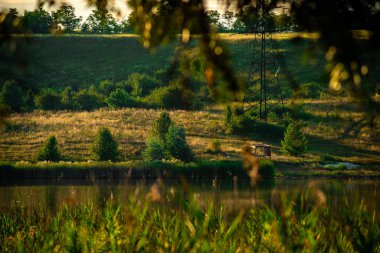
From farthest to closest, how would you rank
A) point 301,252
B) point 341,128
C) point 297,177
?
1. point 341,128
2. point 297,177
3. point 301,252

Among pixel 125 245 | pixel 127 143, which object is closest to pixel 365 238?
pixel 125 245

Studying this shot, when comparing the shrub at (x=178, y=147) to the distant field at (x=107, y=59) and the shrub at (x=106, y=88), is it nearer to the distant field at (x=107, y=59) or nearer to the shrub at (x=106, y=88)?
the distant field at (x=107, y=59)

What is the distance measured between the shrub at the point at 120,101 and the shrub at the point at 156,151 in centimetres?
2742

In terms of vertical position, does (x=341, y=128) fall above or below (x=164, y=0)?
below

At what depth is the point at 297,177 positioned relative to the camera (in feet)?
179

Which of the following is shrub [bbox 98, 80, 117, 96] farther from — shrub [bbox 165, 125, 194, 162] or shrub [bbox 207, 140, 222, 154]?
shrub [bbox 165, 125, 194, 162]

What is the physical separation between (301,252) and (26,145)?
58.6 metres

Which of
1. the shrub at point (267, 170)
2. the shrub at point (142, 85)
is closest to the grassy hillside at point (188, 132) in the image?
the shrub at point (267, 170)

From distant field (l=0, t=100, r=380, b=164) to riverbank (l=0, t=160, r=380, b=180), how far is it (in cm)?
425

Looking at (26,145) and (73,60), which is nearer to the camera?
(26,145)

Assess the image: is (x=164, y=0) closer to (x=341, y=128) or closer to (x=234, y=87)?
(x=234, y=87)

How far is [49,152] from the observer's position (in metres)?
59.2

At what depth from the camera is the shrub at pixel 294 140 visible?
59.2 m

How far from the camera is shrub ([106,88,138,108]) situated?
87.2 metres
